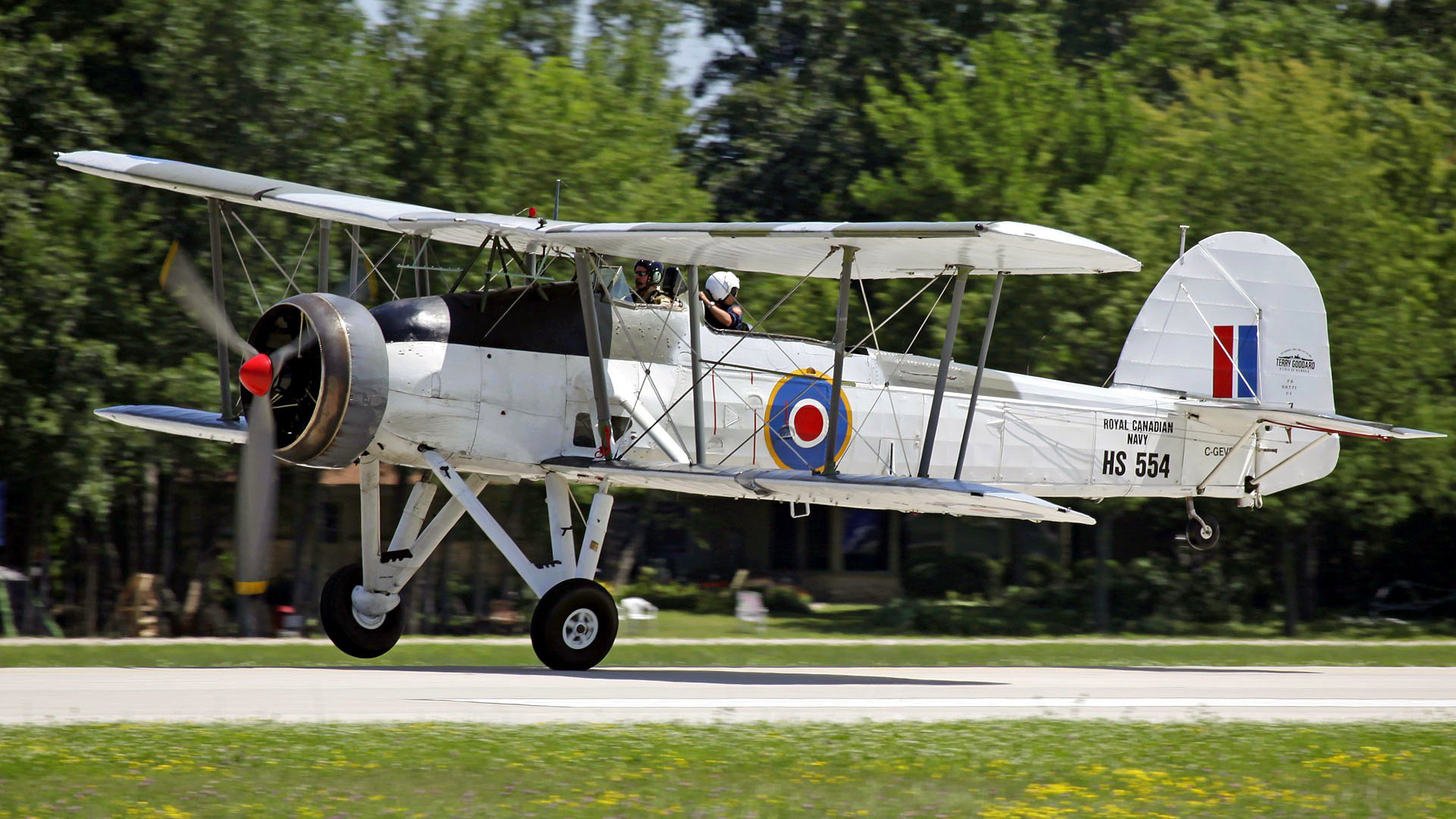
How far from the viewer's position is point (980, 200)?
25.5m

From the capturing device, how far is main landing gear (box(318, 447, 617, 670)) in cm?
1245

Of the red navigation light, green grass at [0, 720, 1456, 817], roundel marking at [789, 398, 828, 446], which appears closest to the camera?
green grass at [0, 720, 1456, 817]

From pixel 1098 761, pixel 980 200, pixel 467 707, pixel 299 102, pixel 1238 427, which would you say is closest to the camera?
pixel 1098 761

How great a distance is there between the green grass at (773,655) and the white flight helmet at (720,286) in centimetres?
391

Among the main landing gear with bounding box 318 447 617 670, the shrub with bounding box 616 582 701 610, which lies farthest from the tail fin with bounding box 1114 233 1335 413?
the shrub with bounding box 616 582 701 610

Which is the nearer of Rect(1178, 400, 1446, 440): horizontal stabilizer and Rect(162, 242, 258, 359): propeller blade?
Rect(162, 242, 258, 359): propeller blade

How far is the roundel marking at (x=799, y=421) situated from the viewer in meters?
14.1

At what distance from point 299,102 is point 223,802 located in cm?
1842

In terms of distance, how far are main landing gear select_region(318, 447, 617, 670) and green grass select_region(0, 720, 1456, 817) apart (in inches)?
133

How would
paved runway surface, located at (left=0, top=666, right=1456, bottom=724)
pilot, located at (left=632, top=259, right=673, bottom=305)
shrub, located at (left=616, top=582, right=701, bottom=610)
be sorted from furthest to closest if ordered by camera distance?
shrub, located at (left=616, top=582, right=701, bottom=610)
pilot, located at (left=632, top=259, right=673, bottom=305)
paved runway surface, located at (left=0, top=666, right=1456, bottom=724)

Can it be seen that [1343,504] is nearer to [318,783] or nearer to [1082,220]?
[1082,220]

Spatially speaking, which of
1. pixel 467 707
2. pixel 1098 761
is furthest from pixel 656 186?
pixel 1098 761

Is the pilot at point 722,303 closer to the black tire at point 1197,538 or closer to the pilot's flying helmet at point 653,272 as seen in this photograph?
the pilot's flying helmet at point 653,272

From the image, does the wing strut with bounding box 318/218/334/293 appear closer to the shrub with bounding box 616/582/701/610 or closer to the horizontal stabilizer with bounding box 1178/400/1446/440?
the horizontal stabilizer with bounding box 1178/400/1446/440
